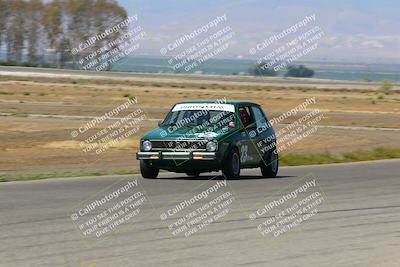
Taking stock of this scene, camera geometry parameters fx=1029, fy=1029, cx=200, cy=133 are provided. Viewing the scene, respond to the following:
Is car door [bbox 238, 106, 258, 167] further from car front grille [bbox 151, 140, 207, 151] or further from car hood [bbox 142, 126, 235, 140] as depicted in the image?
car front grille [bbox 151, 140, 207, 151]

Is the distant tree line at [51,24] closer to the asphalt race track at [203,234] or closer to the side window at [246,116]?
the side window at [246,116]

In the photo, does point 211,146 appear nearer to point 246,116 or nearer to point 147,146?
point 147,146

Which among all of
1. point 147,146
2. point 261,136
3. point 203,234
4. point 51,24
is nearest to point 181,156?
point 147,146

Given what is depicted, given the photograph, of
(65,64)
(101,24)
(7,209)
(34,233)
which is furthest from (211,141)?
(65,64)

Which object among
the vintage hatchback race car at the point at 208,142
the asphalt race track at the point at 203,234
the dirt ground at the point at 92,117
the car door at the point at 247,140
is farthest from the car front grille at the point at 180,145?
the dirt ground at the point at 92,117

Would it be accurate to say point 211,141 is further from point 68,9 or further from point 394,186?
point 68,9

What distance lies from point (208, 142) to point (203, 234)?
763cm

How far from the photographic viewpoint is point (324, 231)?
1223cm

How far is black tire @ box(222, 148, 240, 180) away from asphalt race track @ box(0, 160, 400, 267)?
1349mm

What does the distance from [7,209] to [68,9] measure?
131 m

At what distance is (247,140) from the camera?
66.7 feet

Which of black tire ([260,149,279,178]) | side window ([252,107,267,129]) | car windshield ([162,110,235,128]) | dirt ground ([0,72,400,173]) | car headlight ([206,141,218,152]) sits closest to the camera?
car headlight ([206,141,218,152])

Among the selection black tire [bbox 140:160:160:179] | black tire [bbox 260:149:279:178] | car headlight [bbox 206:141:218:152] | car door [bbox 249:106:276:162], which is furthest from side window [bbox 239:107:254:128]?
black tire [bbox 140:160:160:179]

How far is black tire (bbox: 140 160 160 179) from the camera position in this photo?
19.8 meters
